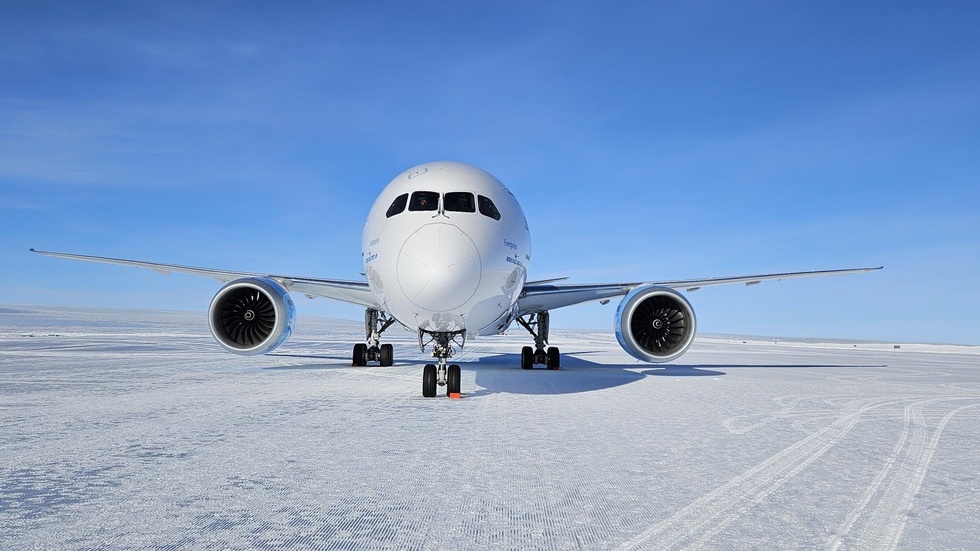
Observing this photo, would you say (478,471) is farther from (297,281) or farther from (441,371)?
(297,281)

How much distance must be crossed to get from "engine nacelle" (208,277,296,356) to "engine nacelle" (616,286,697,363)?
607 cm

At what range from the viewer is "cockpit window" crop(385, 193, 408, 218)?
7.19m

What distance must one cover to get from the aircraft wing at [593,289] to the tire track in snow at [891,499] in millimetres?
7127

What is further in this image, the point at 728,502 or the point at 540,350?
the point at 540,350

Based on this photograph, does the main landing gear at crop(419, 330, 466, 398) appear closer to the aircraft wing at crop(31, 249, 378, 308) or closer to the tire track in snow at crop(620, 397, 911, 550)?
the aircraft wing at crop(31, 249, 378, 308)

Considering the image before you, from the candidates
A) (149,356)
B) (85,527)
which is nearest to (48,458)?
(85,527)

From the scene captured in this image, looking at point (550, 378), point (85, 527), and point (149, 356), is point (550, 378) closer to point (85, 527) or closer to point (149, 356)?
point (85, 527)

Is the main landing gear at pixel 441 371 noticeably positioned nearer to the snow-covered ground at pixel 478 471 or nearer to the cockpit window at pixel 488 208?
the snow-covered ground at pixel 478 471

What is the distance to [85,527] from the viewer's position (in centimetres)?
276

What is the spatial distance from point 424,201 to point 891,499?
5.46m

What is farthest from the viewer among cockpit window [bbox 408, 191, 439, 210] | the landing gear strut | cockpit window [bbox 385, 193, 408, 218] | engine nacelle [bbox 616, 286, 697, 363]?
the landing gear strut

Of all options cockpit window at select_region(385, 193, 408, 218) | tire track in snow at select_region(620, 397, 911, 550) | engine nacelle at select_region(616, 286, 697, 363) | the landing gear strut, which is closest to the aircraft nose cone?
cockpit window at select_region(385, 193, 408, 218)

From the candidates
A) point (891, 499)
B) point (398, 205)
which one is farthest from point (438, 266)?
point (891, 499)

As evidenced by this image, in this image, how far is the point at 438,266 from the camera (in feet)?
21.2
